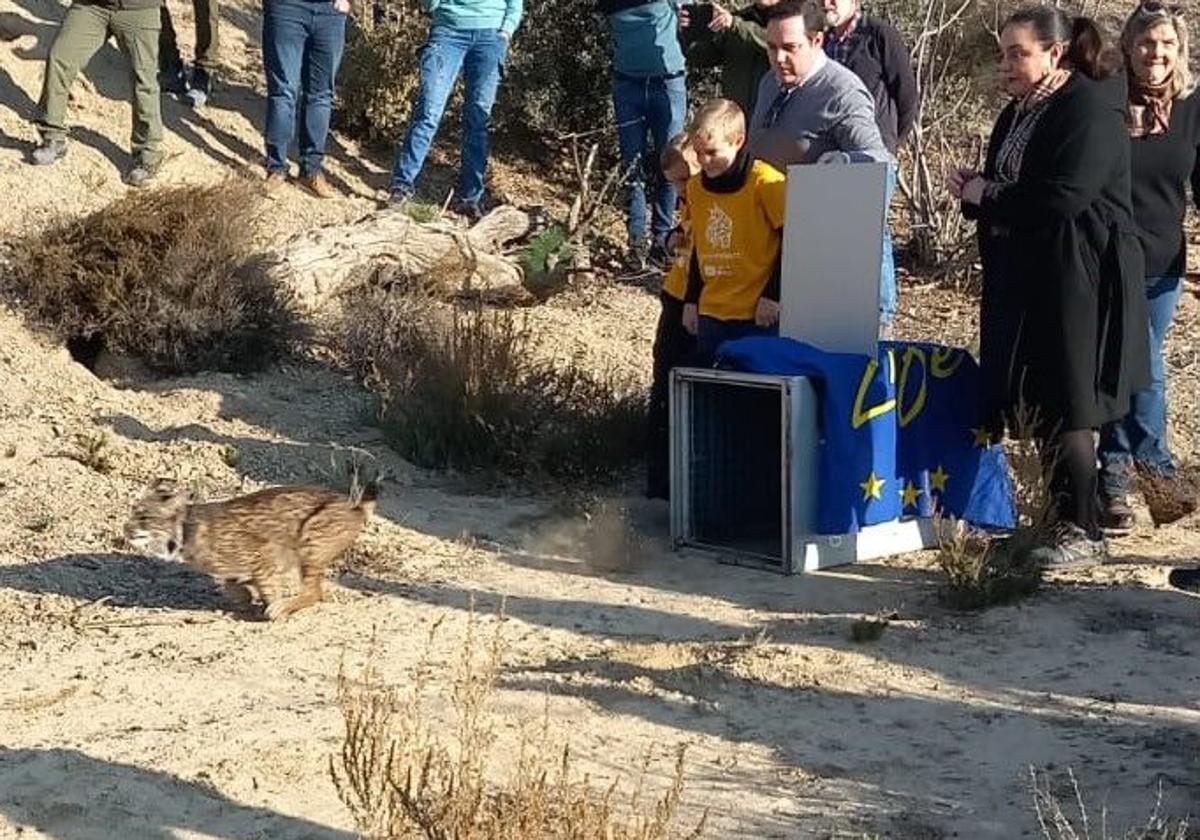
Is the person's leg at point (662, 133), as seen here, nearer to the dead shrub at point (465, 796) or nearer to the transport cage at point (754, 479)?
the transport cage at point (754, 479)

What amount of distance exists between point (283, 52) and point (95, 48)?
3.50 feet

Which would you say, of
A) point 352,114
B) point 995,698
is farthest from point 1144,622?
point 352,114

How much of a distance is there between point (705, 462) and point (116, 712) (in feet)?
8.83

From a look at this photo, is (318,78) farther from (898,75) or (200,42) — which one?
(898,75)

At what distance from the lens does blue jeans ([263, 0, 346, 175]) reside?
10633 millimetres

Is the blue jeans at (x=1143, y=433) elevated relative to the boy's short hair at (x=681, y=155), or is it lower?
lower

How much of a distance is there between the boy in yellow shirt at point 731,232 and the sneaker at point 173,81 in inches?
245

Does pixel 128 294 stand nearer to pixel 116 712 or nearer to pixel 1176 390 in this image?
pixel 116 712

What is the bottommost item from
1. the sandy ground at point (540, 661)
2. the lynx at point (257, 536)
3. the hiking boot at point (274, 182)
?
the sandy ground at point (540, 661)

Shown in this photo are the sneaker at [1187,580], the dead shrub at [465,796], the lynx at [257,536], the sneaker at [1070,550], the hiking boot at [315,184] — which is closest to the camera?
the dead shrub at [465,796]

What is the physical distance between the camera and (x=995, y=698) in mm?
5285

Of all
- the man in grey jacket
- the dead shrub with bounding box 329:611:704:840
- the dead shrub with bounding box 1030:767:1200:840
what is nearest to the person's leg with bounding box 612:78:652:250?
the man in grey jacket

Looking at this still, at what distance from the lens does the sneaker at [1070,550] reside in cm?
639

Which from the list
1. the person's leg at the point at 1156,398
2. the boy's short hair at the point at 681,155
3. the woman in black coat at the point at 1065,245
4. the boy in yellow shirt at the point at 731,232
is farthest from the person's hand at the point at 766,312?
the person's leg at the point at 1156,398
